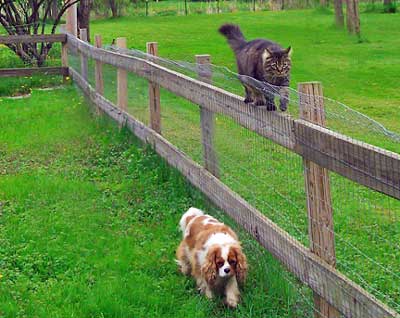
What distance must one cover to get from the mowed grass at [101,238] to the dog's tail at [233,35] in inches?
54.1

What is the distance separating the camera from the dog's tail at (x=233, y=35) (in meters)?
6.64

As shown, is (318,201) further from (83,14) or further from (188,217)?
(83,14)

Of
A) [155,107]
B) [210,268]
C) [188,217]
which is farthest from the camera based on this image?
[155,107]

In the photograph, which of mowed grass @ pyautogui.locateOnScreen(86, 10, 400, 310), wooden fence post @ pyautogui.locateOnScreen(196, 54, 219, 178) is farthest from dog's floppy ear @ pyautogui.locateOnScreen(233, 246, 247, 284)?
wooden fence post @ pyautogui.locateOnScreen(196, 54, 219, 178)

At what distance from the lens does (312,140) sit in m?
4.15

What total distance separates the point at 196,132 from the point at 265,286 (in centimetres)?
285

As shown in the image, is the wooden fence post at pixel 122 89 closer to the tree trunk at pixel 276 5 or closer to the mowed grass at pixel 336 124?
the mowed grass at pixel 336 124

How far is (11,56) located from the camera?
1936cm

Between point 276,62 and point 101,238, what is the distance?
6.93ft


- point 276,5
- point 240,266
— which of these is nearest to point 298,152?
point 240,266

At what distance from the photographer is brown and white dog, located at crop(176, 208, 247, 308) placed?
505 cm

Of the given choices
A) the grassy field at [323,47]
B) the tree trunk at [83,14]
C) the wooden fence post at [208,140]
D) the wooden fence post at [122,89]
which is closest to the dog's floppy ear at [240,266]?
the wooden fence post at [208,140]

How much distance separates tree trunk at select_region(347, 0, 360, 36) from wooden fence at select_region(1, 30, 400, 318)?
19175mm

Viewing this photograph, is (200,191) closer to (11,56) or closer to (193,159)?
(193,159)
